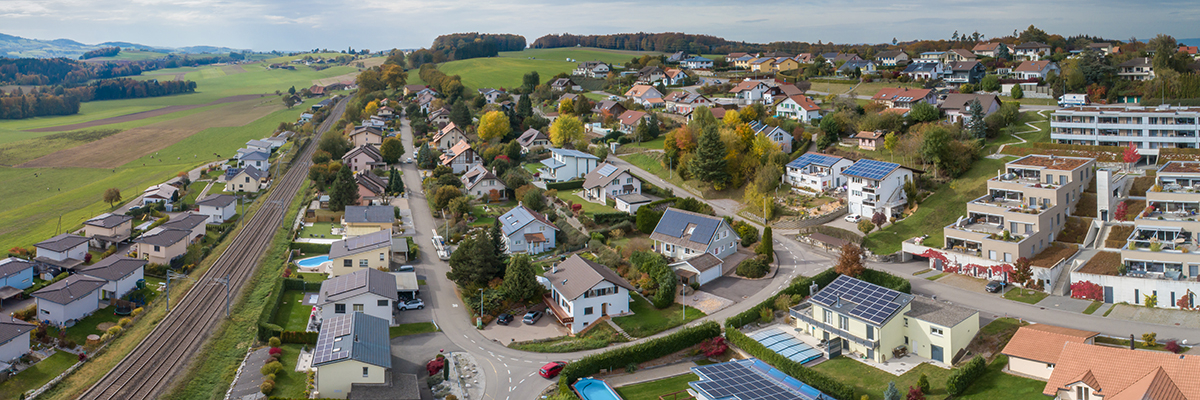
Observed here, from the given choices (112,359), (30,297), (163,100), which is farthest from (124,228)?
(163,100)

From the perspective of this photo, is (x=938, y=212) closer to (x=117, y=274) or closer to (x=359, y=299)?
(x=359, y=299)

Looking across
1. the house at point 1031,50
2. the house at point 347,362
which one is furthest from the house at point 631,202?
the house at point 1031,50

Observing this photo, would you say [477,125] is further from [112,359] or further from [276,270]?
[112,359]

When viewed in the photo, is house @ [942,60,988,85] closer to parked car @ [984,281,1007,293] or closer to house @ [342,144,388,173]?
parked car @ [984,281,1007,293]

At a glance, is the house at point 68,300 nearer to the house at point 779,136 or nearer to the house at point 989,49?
the house at point 779,136

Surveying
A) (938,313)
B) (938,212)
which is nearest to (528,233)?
(938,212)

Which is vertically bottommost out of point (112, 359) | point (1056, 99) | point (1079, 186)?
point (112, 359)
